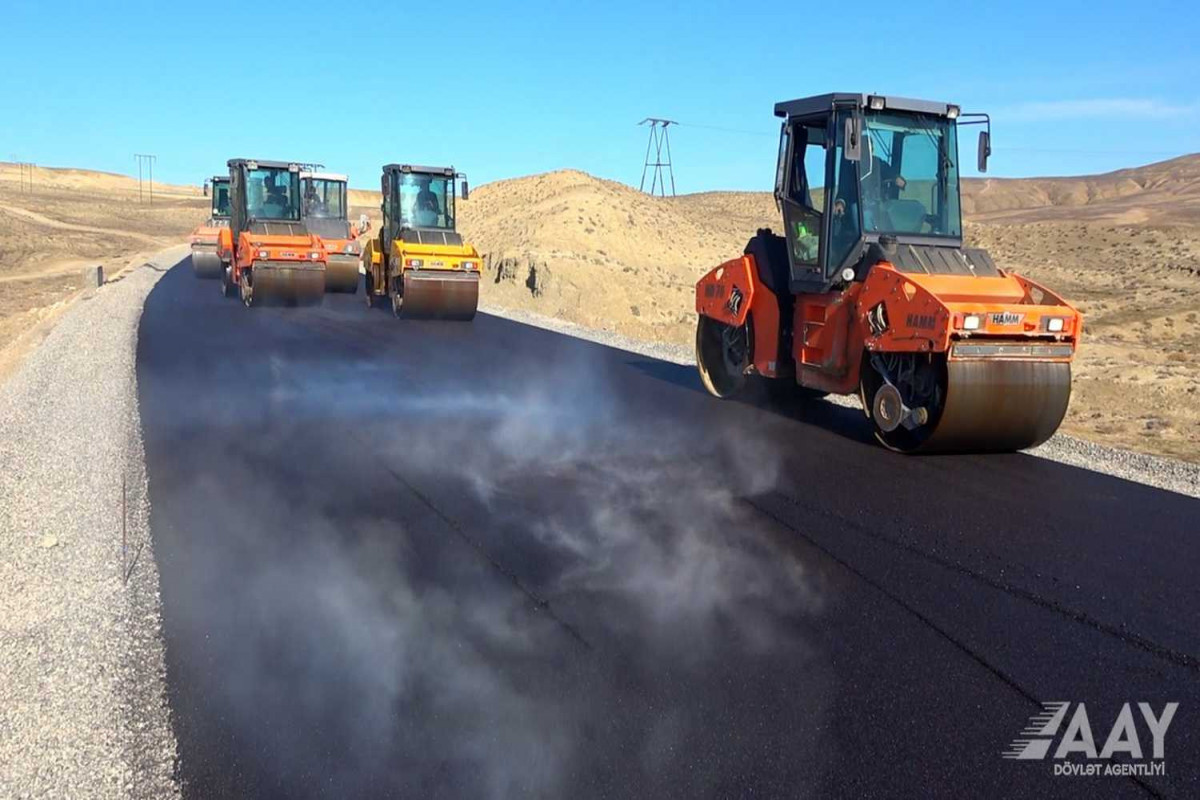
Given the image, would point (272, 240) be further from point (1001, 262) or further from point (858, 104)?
point (1001, 262)

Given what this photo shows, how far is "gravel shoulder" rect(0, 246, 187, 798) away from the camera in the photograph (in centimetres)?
393

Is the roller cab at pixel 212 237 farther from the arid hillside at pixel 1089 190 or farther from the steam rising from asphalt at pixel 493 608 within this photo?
the arid hillside at pixel 1089 190

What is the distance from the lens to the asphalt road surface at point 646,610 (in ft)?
12.9

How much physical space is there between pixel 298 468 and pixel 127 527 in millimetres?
1593

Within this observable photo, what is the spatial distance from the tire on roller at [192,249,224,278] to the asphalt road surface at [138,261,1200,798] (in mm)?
22165

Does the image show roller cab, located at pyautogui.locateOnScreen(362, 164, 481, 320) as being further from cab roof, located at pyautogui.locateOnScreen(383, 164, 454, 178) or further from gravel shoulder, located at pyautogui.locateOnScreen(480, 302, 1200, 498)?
gravel shoulder, located at pyautogui.locateOnScreen(480, 302, 1200, 498)

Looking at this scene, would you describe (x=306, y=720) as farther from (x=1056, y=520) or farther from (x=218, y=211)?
(x=218, y=211)

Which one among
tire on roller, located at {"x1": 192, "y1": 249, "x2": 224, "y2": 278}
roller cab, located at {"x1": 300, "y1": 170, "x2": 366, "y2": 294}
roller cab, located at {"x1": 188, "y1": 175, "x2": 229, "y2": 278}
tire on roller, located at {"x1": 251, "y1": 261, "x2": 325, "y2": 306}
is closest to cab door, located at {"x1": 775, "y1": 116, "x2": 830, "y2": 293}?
tire on roller, located at {"x1": 251, "y1": 261, "x2": 325, "y2": 306}

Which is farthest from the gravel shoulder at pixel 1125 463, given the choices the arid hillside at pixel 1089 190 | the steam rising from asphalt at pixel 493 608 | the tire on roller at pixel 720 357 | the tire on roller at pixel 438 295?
the arid hillside at pixel 1089 190

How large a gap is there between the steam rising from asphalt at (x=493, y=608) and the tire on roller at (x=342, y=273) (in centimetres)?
1733

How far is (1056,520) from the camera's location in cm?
697

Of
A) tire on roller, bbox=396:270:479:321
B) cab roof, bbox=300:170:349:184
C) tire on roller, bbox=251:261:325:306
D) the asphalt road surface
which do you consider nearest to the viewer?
the asphalt road surface

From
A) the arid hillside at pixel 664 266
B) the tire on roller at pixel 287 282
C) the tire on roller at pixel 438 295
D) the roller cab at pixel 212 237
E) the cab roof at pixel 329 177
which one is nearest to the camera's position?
the arid hillside at pixel 664 266

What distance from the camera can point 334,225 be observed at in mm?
25547
